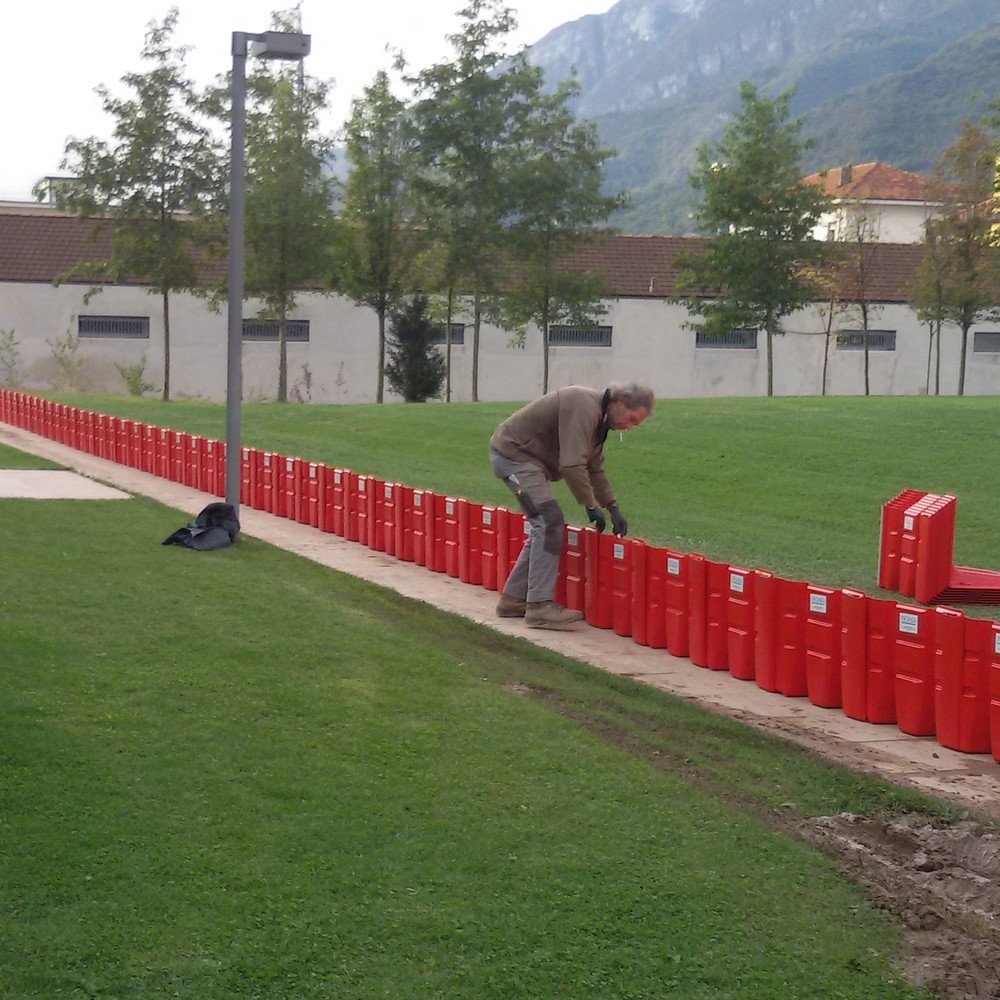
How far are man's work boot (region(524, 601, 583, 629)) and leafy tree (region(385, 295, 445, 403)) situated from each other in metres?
Result: 31.9

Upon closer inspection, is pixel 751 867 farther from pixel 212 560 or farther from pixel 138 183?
pixel 138 183

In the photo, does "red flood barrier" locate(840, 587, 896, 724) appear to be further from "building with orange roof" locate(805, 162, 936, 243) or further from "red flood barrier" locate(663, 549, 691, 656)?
"building with orange roof" locate(805, 162, 936, 243)

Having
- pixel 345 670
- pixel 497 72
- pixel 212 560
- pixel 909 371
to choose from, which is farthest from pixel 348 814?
pixel 909 371

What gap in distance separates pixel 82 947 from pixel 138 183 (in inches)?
1344

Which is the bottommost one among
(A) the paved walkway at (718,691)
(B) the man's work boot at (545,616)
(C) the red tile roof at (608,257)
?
(A) the paved walkway at (718,691)

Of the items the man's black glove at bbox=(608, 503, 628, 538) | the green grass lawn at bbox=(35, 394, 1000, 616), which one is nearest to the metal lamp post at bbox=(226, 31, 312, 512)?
the man's black glove at bbox=(608, 503, 628, 538)

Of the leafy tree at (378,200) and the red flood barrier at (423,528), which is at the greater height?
the leafy tree at (378,200)

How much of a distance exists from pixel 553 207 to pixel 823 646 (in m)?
32.1

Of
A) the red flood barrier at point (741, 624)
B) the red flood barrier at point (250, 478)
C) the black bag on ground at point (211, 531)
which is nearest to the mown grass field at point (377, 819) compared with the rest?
the red flood barrier at point (741, 624)

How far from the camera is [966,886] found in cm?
555

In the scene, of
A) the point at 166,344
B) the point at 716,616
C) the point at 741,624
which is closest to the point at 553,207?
the point at 166,344

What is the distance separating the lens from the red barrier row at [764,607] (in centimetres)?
787

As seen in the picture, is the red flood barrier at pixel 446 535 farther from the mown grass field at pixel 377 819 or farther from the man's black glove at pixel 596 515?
the mown grass field at pixel 377 819

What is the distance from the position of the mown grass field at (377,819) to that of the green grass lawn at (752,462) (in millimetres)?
5825
